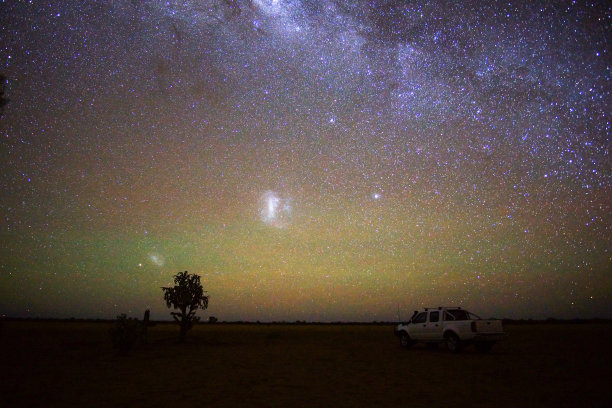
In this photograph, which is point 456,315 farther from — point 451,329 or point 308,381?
Answer: point 308,381

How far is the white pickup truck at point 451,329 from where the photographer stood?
1725cm

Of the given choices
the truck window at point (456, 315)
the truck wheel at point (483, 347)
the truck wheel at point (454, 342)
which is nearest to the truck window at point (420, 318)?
the truck window at point (456, 315)

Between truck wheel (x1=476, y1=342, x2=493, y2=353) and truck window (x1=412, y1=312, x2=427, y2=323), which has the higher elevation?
truck window (x1=412, y1=312, x2=427, y2=323)

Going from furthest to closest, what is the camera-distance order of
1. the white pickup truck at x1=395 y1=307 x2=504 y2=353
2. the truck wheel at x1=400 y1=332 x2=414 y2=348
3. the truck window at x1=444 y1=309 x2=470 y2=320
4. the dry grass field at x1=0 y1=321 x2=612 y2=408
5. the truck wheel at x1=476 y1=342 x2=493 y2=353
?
1. the truck wheel at x1=400 y1=332 x2=414 y2=348
2. the truck window at x1=444 y1=309 x2=470 y2=320
3. the truck wheel at x1=476 y1=342 x2=493 y2=353
4. the white pickup truck at x1=395 y1=307 x2=504 y2=353
5. the dry grass field at x1=0 y1=321 x2=612 y2=408

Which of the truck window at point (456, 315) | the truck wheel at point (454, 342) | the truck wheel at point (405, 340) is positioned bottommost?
the truck wheel at point (405, 340)

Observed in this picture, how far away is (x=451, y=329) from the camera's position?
18.0 meters

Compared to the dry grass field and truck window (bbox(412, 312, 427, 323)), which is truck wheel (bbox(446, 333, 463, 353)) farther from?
truck window (bbox(412, 312, 427, 323))

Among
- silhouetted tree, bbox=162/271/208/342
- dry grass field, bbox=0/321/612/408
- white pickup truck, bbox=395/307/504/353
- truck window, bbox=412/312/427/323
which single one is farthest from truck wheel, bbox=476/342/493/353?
silhouetted tree, bbox=162/271/208/342

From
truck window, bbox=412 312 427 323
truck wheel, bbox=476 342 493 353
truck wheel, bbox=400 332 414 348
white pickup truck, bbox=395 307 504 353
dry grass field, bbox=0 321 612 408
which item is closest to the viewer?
dry grass field, bbox=0 321 612 408

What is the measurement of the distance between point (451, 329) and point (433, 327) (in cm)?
130

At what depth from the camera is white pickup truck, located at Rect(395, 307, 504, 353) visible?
17250 mm

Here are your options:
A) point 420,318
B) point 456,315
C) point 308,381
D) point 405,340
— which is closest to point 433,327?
point 456,315

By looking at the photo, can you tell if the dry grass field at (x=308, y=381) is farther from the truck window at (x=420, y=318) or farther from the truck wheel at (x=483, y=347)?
the truck window at (x=420, y=318)

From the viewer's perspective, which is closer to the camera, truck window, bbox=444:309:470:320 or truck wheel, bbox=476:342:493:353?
truck wheel, bbox=476:342:493:353
